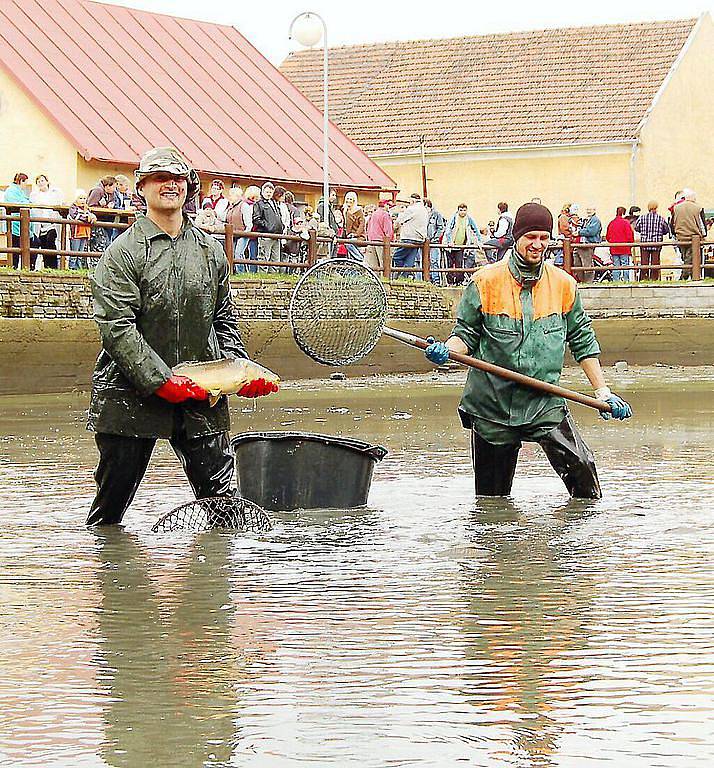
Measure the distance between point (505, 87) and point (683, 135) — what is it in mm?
4953

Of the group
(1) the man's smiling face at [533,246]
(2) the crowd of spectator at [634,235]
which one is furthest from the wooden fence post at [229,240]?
(1) the man's smiling face at [533,246]

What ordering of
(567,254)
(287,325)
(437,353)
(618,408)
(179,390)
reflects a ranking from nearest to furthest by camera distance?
1. (179,390)
2. (437,353)
3. (618,408)
4. (287,325)
5. (567,254)

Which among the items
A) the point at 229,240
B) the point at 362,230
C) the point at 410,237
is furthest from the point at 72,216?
the point at 410,237

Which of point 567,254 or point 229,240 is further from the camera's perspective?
point 567,254

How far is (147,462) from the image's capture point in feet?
30.8

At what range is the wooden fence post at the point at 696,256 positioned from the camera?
1256 inches

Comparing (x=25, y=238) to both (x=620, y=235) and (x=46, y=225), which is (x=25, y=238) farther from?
(x=620, y=235)

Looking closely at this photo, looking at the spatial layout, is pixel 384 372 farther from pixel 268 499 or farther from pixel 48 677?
pixel 48 677

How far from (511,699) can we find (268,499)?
464 centimetres

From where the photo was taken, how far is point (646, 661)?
6.32m


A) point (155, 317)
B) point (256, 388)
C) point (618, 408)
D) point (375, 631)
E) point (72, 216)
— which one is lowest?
point (375, 631)

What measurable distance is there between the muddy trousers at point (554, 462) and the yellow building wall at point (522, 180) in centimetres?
3762

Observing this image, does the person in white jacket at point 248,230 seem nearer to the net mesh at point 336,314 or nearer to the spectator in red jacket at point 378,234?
the spectator in red jacket at point 378,234

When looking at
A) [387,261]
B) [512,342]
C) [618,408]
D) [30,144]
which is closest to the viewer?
[512,342]
